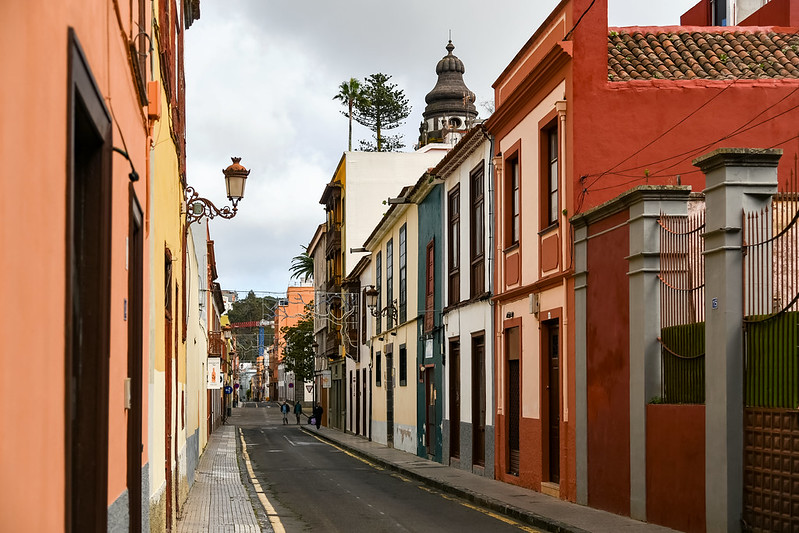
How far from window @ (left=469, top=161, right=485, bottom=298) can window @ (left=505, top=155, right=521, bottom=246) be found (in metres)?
1.72

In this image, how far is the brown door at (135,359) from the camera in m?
7.13

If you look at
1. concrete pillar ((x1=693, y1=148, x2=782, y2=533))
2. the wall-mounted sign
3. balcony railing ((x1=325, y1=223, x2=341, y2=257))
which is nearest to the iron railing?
concrete pillar ((x1=693, y1=148, x2=782, y2=533))

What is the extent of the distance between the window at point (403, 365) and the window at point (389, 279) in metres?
1.78

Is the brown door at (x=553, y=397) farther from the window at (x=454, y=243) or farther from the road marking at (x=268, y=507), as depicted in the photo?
the window at (x=454, y=243)

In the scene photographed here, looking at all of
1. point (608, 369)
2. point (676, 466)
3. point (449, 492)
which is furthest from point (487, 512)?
point (676, 466)

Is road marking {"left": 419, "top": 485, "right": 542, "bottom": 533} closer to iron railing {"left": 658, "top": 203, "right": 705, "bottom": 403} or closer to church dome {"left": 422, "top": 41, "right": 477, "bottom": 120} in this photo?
iron railing {"left": 658, "top": 203, "right": 705, "bottom": 403}

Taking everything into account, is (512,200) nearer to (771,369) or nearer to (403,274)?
(771,369)

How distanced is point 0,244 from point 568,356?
558 inches

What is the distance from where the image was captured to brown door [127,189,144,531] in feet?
23.4

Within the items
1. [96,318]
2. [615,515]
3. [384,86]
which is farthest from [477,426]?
[384,86]

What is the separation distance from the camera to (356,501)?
17.7 meters

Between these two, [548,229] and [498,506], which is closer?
[498,506]

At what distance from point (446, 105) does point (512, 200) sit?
1604 inches

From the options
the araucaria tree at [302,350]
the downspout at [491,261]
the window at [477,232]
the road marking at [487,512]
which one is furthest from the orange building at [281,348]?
the road marking at [487,512]
